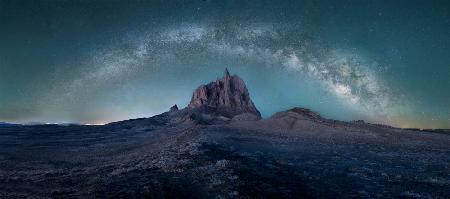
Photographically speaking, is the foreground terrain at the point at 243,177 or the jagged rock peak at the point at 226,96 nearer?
the foreground terrain at the point at 243,177

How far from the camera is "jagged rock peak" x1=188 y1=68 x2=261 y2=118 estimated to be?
Answer: 339ft

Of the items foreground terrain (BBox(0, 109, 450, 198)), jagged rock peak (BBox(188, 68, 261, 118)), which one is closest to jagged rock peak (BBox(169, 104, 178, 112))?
jagged rock peak (BBox(188, 68, 261, 118))

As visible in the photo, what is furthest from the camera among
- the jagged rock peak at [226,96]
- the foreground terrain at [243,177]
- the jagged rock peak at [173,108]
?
the jagged rock peak at [173,108]

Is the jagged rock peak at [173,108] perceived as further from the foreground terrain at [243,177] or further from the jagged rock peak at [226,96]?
the foreground terrain at [243,177]

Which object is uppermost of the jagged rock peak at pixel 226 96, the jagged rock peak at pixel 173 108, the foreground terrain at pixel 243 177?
the jagged rock peak at pixel 226 96

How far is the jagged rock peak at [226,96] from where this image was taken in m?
103

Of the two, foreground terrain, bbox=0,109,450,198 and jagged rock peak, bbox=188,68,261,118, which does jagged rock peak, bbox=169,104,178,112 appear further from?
foreground terrain, bbox=0,109,450,198

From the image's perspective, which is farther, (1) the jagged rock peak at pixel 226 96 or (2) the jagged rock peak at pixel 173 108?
(2) the jagged rock peak at pixel 173 108

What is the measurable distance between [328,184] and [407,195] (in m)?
3.02

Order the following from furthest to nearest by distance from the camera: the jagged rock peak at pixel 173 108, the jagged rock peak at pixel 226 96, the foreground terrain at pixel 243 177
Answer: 1. the jagged rock peak at pixel 173 108
2. the jagged rock peak at pixel 226 96
3. the foreground terrain at pixel 243 177

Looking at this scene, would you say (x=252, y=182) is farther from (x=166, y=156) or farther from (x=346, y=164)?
(x=346, y=164)

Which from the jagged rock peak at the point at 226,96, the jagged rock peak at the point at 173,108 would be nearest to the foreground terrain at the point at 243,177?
the jagged rock peak at the point at 226,96

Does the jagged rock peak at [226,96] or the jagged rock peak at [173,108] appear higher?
the jagged rock peak at [226,96]

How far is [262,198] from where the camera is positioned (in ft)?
36.4
